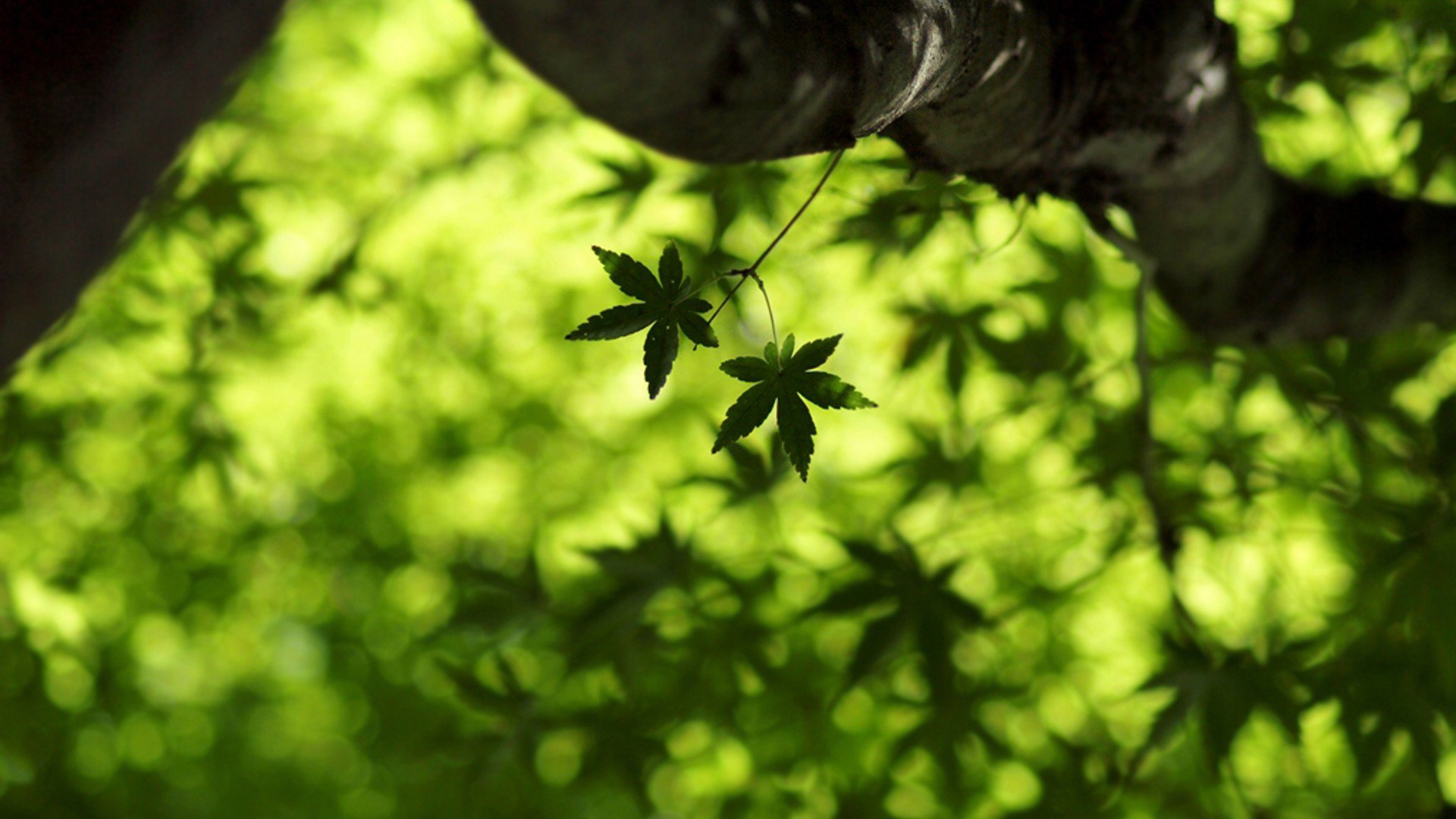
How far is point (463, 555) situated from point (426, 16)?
3.97ft

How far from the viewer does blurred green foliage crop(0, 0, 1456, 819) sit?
123 centimetres

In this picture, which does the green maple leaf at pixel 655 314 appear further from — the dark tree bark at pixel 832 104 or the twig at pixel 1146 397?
the twig at pixel 1146 397

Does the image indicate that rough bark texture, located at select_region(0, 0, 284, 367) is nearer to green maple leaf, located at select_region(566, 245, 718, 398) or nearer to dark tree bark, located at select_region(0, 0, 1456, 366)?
dark tree bark, located at select_region(0, 0, 1456, 366)

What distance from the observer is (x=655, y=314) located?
594mm

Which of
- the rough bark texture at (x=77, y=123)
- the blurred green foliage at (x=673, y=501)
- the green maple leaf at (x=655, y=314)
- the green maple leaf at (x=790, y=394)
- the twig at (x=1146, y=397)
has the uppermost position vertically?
the rough bark texture at (x=77, y=123)

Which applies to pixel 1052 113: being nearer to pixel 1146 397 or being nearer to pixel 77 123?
pixel 1146 397

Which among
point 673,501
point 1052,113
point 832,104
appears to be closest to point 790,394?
point 832,104

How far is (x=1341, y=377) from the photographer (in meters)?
1.24

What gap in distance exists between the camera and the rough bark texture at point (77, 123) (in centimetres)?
30

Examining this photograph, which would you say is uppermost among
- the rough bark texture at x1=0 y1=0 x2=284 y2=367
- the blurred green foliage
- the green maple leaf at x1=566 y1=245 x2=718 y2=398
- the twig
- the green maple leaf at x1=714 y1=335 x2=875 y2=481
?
the rough bark texture at x1=0 y1=0 x2=284 y2=367

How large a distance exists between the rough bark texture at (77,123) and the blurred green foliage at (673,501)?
674 mm

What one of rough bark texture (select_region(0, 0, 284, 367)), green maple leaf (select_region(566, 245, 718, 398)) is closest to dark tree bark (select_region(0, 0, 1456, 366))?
rough bark texture (select_region(0, 0, 284, 367))

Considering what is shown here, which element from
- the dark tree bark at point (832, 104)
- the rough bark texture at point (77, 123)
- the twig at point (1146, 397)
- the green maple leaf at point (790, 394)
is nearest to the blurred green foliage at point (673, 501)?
the twig at point (1146, 397)

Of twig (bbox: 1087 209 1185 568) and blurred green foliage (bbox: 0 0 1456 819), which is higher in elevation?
twig (bbox: 1087 209 1185 568)
